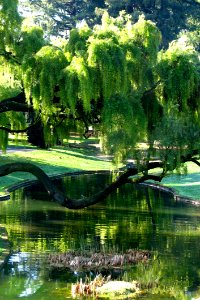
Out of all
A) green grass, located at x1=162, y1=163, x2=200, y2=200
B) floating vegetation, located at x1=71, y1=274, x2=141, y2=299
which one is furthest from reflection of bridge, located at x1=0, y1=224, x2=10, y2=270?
green grass, located at x1=162, y1=163, x2=200, y2=200

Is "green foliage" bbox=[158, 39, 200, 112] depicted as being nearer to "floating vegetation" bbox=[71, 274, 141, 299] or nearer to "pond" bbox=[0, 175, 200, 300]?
"floating vegetation" bbox=[71, 274, 141, 299]

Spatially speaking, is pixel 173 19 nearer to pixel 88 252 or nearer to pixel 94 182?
pixel 94 182

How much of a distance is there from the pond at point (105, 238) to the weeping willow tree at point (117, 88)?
3.39 m

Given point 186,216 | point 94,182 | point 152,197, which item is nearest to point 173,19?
point 94,182

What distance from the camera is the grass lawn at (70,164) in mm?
37781

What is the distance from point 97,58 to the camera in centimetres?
1212

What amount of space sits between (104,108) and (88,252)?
7.80 metres

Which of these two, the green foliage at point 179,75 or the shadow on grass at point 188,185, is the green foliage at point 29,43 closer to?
the green foliage at point 179,75

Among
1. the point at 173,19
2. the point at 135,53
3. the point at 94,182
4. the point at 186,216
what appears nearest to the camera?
the point at 135,53

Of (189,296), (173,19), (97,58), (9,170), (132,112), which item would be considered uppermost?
(173,19)

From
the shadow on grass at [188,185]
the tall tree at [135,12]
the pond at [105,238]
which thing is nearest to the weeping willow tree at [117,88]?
the pond at [105,238]

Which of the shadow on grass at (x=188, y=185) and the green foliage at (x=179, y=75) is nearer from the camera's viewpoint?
the green foliage at (x=179, y=75)

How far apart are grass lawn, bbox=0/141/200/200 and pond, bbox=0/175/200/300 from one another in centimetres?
199

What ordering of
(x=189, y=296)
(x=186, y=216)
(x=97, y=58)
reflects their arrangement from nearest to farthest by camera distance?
(x=97, y=58) → (x=189, y=296) → (x=186, y=216)
